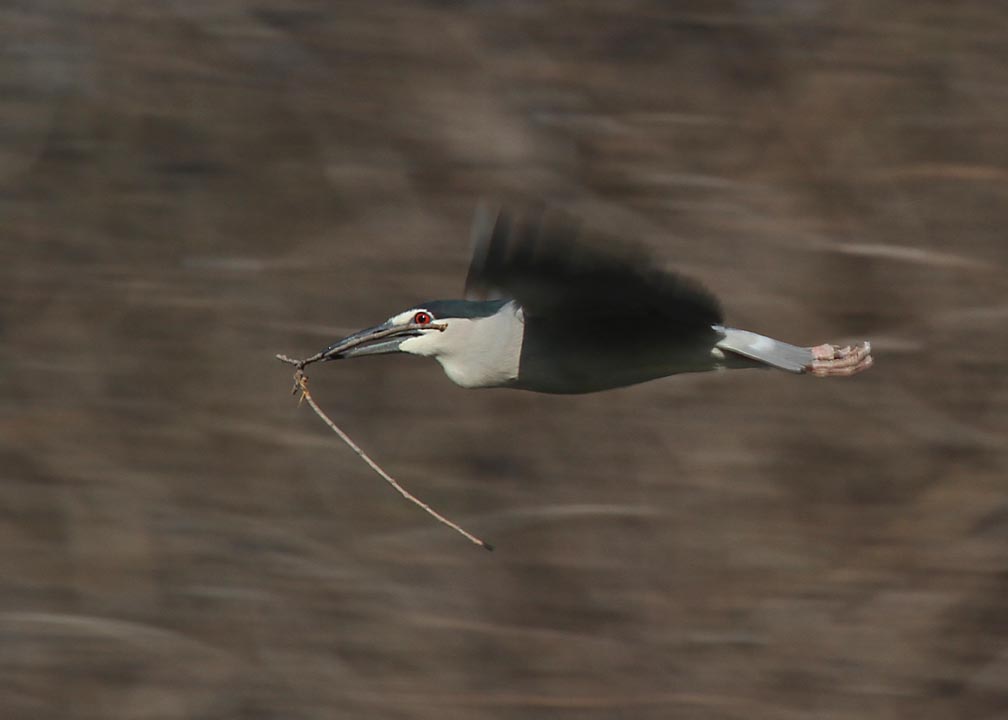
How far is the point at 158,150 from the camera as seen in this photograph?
5527mm

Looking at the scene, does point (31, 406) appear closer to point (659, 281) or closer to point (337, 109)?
point (337, 109)

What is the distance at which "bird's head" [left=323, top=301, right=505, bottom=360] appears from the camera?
9.84 ft

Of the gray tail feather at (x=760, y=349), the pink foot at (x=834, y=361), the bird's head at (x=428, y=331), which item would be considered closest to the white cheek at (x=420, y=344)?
the bird's head at (x=428, y=331)

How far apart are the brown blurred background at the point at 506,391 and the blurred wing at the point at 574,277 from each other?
2142mm

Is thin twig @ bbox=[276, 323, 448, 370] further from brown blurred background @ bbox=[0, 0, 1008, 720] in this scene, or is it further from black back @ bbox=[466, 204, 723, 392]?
brown blurred background @ bbox=[0, 0, 1008, 720]

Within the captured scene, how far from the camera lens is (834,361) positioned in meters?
3.35

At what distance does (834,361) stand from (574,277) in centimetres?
93

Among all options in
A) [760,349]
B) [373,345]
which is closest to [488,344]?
[373,345]

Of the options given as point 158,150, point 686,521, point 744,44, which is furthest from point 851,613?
point 158,150

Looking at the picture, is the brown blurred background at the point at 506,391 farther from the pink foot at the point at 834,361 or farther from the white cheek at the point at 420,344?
the white cheek at the point at 420,344

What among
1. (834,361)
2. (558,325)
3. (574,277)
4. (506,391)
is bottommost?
(506,391)

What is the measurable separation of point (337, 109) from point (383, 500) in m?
1.58

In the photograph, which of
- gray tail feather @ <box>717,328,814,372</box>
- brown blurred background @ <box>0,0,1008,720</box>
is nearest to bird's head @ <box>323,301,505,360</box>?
gray tail feather @ <box>717,328,814,372</box>

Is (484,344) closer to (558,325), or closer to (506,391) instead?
(558,325)
